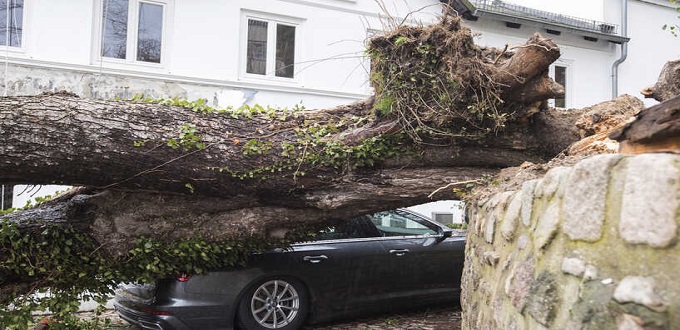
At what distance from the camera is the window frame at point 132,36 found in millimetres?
9250

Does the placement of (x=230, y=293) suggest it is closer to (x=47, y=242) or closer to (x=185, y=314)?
(x=185, y=314)

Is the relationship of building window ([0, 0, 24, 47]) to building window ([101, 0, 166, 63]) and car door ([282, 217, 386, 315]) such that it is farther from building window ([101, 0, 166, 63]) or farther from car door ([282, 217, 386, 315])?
car door ([282, 217, 386, 315])

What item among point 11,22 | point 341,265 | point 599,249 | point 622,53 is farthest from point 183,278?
point 622,53

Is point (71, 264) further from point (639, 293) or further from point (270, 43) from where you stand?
point (270, 43)

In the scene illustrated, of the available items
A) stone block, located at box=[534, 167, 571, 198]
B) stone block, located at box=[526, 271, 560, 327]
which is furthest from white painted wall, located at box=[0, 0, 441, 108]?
stone block, located at box=[526, 271, 560, 327]

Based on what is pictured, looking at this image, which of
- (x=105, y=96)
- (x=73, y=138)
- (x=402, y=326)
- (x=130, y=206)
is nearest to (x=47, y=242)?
(x=130, y=206)

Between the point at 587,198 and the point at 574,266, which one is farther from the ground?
the point at 587,198

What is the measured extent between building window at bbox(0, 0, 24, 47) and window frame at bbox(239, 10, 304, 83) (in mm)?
3737

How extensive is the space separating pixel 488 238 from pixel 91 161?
299 centimetres

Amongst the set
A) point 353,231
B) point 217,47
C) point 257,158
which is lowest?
point 353,231

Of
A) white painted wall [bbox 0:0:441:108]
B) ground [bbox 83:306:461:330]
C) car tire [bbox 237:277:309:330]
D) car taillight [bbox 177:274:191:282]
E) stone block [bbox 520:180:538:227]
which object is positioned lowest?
ground [bbox 83:306:461:330]

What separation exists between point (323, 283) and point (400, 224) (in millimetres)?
1399

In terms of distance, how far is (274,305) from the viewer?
18.3 feet

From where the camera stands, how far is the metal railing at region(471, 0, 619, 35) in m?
12.4
